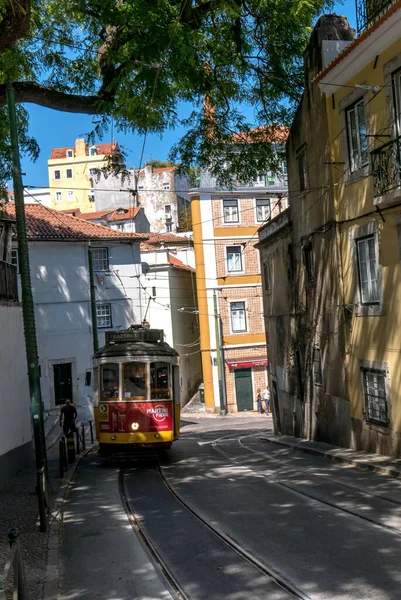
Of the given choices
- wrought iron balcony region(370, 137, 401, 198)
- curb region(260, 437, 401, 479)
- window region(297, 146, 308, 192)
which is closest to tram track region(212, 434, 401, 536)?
curb region(260, 437, 401, 479)

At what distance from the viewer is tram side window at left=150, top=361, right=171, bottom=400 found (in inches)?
711

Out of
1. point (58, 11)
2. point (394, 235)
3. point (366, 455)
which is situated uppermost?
point (58, 11)

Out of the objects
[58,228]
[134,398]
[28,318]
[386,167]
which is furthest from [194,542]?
[58,228]

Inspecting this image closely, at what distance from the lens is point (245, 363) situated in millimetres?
42719

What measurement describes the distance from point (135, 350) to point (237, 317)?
2550 centimetres

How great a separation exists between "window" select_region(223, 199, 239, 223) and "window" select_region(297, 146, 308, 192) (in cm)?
2262

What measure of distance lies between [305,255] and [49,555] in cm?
1371

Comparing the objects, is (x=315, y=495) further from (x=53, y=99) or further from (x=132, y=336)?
(x=132, y=336)

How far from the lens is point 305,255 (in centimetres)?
2091

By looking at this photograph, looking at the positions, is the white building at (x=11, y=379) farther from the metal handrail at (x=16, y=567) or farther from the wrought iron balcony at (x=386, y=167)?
the wrought iron balcony at (x=386, y=167)

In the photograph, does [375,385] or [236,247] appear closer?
[375,385]

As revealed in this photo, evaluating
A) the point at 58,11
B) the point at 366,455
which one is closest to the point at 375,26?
the point at 58,11

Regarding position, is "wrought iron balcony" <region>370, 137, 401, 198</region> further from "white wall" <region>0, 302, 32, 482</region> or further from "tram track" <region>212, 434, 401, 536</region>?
"white wall" <region>0, 302, 32, 482</region>

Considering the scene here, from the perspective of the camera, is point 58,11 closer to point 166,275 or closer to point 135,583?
point 135,583
